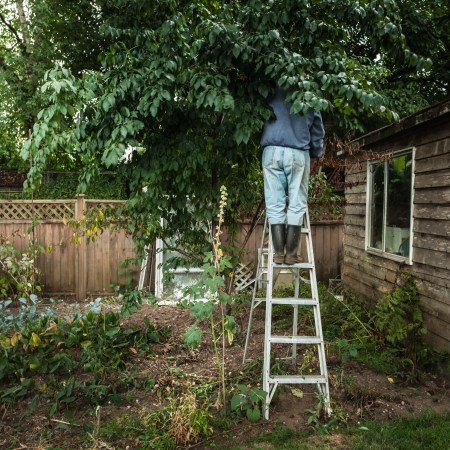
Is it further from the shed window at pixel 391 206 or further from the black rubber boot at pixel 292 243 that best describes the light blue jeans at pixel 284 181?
the shed window at pixel 391 206

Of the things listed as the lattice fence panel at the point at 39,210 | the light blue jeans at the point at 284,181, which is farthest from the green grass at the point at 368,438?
the lattice fence panel at the point at 39,210

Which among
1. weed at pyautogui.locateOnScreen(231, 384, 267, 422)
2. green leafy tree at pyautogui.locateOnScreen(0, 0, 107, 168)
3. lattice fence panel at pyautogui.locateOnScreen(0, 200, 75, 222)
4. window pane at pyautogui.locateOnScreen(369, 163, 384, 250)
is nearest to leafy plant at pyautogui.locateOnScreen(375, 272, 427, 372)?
window pane at pyautogui.locateOnScreen(369, 163, 384, 250)

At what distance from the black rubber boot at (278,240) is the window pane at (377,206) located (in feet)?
9.77

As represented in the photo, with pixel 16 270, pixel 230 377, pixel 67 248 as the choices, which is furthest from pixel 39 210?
pixel 230 377

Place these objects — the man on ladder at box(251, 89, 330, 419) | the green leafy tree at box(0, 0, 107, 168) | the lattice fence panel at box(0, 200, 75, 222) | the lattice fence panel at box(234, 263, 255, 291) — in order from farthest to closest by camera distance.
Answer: the green leafy tree at box(0, 0, 107, 168)
the lattice fence panel at box(234, 263, 255, 291)
the lattice fence panel at box(0, 200, 75, 222)
the man on ladder at box(251, 89, 330, 419)

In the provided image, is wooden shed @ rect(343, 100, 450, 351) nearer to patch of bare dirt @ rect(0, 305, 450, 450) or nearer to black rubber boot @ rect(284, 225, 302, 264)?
patch of bare dirt @ rect(0, 305, 450, 450)

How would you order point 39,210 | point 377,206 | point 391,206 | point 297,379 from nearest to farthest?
point 297,379 < point 391,206 < point 377,206 < point 39,210

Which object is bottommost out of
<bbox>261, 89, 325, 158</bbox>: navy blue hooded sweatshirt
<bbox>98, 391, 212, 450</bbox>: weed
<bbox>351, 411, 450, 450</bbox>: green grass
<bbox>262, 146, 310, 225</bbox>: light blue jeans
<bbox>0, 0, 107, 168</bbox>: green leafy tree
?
<bbox>351, 411, 450, 450</bbox>: green grass

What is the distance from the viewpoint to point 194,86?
11.1 ft

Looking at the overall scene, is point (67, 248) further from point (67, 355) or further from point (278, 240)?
point (278, 240)

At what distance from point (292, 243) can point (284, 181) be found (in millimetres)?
518

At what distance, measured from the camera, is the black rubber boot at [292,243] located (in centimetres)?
358

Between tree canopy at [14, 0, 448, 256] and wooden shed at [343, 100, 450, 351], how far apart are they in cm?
136

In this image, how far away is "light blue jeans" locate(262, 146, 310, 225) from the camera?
359 cm
